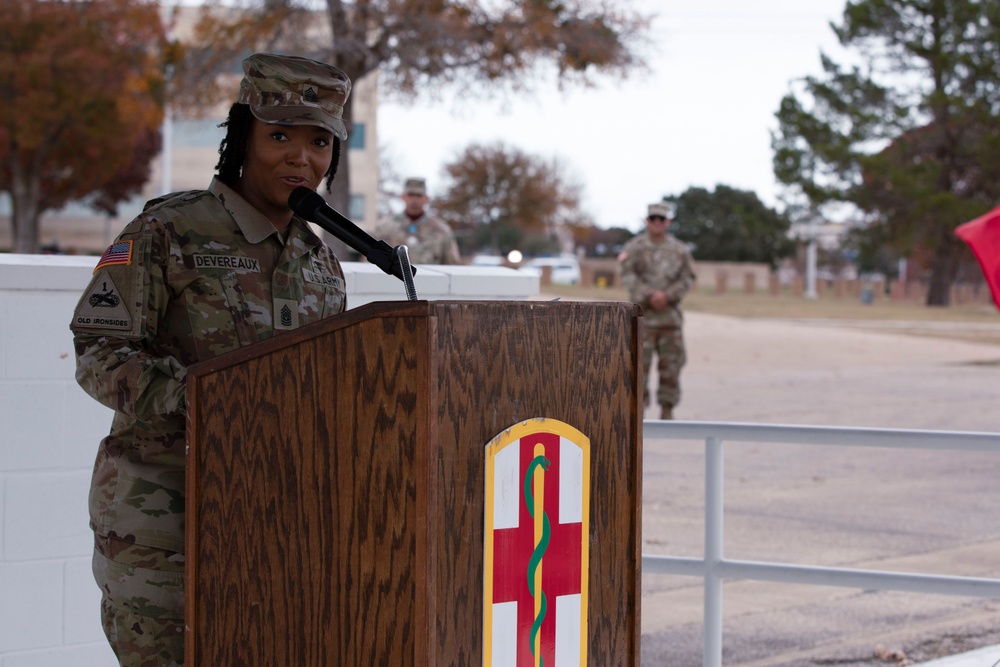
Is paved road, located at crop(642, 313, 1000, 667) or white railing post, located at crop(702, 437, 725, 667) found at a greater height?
white railing post, located at crop(702, 437, 725, 667)

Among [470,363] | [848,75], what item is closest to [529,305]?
[470,363]

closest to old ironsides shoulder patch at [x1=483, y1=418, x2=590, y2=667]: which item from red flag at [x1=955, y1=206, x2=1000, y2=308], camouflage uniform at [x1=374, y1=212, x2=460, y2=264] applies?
red flag at [x1=955, y1=206, x2=1000, y2=308]

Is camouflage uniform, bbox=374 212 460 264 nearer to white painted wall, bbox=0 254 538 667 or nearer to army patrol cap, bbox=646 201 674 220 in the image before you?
army patrol cap, bbox=646 201 674 220

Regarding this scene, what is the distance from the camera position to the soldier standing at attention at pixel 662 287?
34.8 feet

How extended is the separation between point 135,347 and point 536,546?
2.57 feet

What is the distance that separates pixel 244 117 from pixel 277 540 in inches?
33.0

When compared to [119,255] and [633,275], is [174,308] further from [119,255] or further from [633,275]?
[633,275]

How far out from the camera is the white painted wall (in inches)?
134

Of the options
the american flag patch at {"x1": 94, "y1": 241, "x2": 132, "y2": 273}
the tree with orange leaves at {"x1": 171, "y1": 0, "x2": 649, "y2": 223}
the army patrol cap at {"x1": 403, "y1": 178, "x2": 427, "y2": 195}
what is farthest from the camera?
the tree with orange leaves at {"x1": 171, "y1": 0, "x2": 649, "y2": 223}

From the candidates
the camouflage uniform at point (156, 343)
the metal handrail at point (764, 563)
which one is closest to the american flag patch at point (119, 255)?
the camouflage uniform at point (156, 343)

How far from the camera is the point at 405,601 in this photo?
65.7 inches

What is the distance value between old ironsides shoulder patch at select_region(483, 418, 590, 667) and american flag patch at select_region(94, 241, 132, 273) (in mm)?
778

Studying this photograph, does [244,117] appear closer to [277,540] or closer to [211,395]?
[211,395]

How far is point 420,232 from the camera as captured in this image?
368 inches
